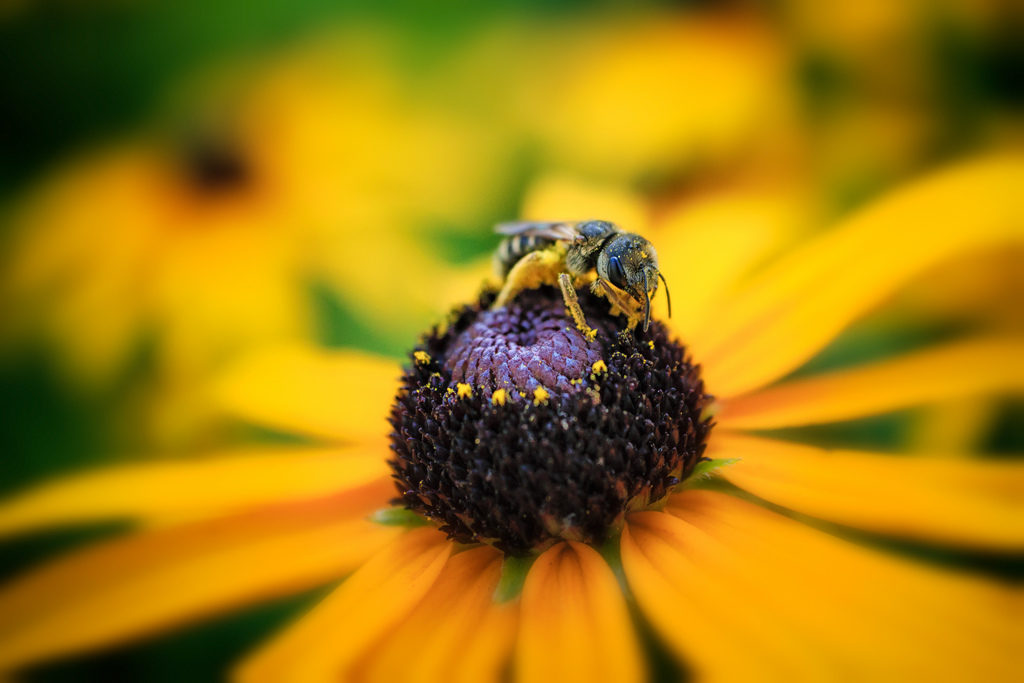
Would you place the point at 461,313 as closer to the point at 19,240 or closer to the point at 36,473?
the point at 36,473

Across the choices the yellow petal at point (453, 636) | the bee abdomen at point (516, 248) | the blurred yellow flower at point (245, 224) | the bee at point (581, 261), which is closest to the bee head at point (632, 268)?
the bee at point (581, 261)

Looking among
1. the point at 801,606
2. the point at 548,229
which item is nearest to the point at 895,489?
the point at 801,606

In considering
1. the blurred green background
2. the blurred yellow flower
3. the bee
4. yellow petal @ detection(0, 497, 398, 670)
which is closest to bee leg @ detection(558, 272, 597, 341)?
the bee

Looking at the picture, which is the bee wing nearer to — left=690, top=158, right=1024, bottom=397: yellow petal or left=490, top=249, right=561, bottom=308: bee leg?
left=490, top=249, right=561, bottom=308: bee leg

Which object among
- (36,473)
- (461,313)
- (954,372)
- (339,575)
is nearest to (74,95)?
(36,473)

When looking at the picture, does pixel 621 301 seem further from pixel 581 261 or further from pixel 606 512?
pixel 606 512

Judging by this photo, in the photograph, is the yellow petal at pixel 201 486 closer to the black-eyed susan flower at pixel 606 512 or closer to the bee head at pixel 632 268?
the black-eyed susan flower at pixel 606 512
